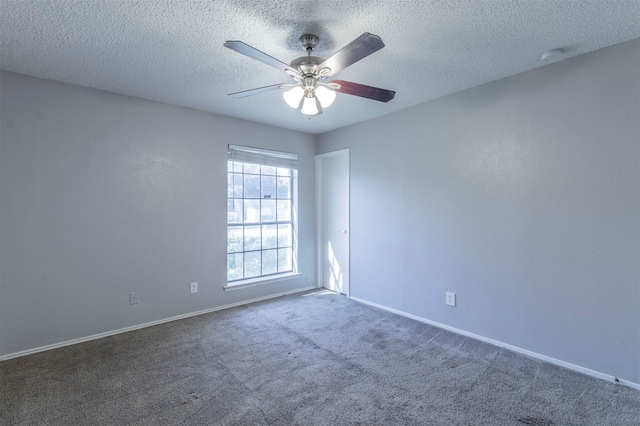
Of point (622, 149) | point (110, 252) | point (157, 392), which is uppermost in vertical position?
point (622, 149)

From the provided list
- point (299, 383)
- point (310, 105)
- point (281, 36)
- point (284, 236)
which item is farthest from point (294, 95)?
point (284, 236)

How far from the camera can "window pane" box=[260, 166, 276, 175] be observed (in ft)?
13.9

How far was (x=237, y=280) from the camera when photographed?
400 cm

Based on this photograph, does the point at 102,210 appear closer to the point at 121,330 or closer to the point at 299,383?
the point at 121,330

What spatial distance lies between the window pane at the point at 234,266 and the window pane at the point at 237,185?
0.78m

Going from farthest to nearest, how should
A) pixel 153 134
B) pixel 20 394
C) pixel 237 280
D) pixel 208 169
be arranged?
1. pixel 237 280
2. pixel 208 169
3. pixel 153 134
4. pixel 20 394

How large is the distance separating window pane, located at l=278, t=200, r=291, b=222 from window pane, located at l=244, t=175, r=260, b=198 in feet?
1.30

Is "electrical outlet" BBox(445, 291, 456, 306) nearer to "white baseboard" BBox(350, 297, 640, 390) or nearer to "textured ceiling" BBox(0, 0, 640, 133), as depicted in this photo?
"white baseboard" BBox(350, 297, 640, 390)

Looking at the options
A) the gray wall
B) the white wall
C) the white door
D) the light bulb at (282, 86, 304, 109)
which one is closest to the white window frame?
the white wall

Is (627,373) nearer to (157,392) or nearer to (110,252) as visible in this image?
(157,392)

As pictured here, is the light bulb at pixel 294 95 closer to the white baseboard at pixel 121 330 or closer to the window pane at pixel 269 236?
the window pane at pixel 269 236

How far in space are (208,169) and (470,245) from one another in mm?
3014

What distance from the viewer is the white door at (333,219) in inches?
170

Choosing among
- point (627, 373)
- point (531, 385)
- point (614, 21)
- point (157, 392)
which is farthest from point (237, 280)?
point (614, 21)
